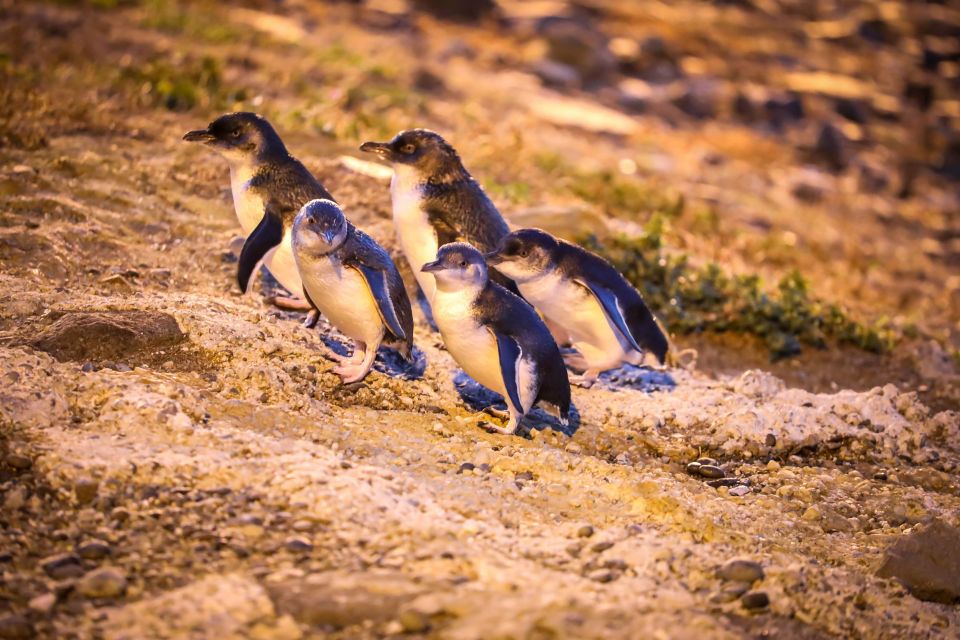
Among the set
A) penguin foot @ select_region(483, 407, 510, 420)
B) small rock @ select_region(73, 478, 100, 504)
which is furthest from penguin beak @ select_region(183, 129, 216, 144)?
small rock @ select_region(73, 478, 100, 504)

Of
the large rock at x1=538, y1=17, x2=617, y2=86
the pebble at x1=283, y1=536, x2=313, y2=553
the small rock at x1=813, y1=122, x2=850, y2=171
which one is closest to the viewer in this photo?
the pebble at x1=283, y1=536, x2=313, y2=553

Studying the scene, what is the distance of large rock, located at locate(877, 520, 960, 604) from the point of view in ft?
15.8

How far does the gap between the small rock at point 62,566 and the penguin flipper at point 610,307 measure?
350cm

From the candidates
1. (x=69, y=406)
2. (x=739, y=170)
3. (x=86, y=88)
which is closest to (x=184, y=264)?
(x=69, y=406)

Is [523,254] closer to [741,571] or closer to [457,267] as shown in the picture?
[457,267]

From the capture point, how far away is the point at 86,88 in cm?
1004

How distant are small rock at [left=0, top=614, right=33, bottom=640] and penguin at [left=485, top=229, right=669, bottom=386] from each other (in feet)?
11.4

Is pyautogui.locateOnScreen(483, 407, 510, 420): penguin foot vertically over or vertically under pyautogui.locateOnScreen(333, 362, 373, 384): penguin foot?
under

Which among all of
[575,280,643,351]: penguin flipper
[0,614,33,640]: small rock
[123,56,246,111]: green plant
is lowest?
[0,614,33,640]: small rock

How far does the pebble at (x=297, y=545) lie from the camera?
4.13 meters

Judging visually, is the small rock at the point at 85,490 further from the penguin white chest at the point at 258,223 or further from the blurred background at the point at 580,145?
the penguin white chest at the point at 258,223

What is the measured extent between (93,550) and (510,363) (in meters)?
2.29

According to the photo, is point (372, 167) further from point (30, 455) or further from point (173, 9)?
point (173, 9)

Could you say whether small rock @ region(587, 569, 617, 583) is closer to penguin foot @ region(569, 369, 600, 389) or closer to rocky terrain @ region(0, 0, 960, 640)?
rocky terrain @ region(0, 0, 960, 640)
